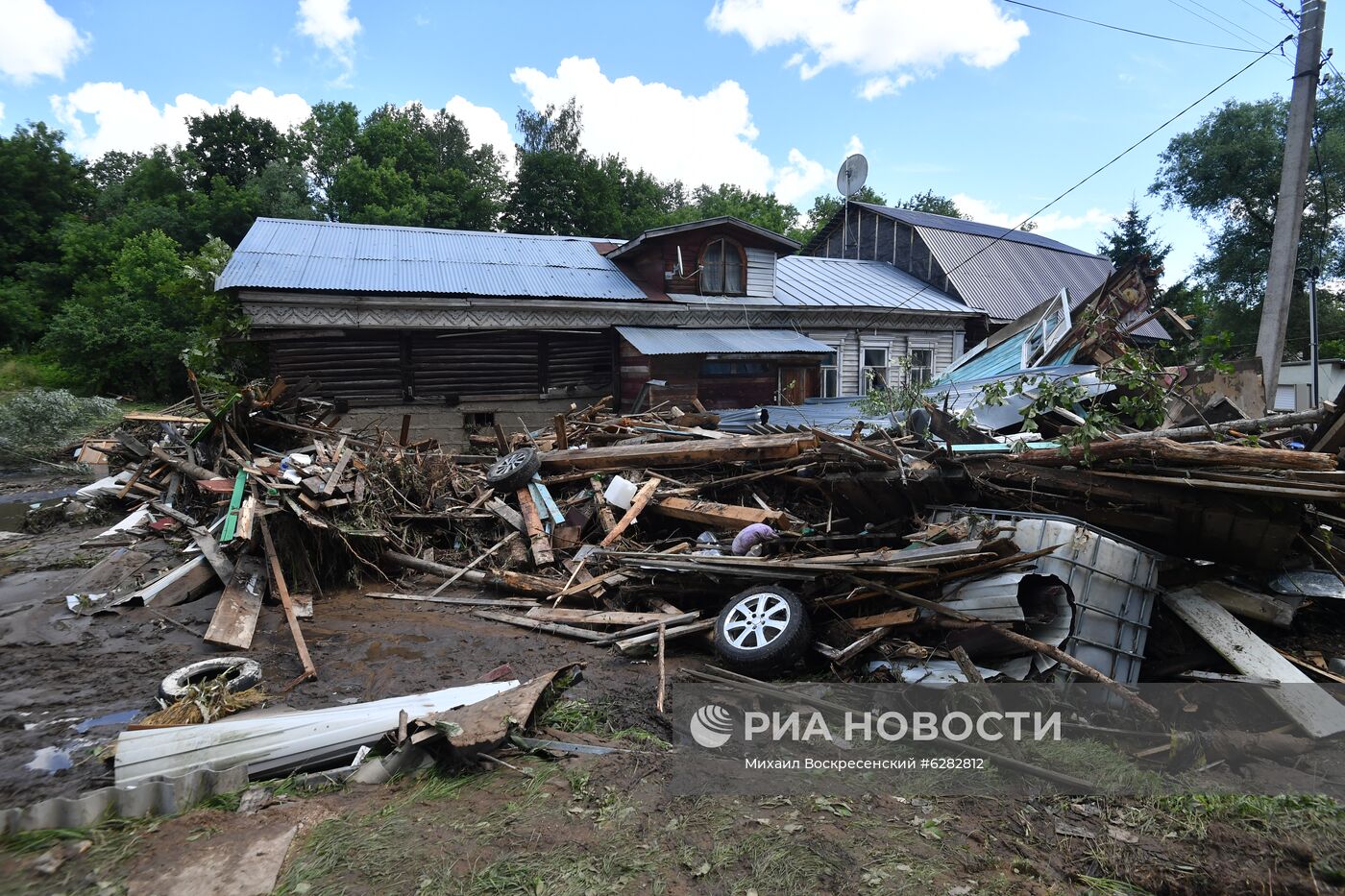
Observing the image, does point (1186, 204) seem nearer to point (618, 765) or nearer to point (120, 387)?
point (618, 765)

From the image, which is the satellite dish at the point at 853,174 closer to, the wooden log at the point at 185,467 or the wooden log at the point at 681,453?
the wooden log at the point at 681,453

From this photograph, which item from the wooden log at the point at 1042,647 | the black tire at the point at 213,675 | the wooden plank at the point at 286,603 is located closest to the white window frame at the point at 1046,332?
the wooden log at the point at 1042,647

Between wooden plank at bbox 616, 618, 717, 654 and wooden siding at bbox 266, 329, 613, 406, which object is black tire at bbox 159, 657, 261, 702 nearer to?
wooden plank at bbox 616, 618, 717, 654

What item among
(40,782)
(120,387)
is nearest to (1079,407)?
(40,782)

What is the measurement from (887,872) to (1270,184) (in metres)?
36.1

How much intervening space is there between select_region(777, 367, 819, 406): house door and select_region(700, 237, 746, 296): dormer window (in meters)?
2.74

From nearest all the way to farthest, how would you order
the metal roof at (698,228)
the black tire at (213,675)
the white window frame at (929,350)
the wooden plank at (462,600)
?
the black tire at (213,675), the wooden plank at (462,600), the metal roof at (698,228), the white window frame at (929,350)

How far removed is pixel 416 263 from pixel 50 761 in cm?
1401

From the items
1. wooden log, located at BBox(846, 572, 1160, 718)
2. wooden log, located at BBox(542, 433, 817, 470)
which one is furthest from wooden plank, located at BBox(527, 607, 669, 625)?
wooden log, located at BBox(542, 433, 817, 470)

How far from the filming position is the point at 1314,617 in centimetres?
573

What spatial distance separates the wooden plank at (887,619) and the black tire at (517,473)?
5.49 meters

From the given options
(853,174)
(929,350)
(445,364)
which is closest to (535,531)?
(445,364)

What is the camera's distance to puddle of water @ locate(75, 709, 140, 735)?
4.71m

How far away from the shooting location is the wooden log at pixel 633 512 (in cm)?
817
